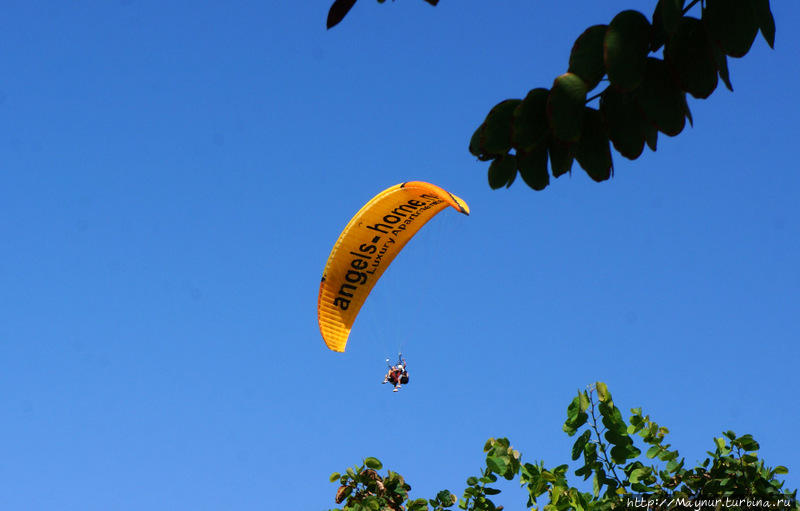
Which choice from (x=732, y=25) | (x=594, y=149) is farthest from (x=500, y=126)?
(x=732, y=25)

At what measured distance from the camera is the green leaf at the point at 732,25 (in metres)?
2.29

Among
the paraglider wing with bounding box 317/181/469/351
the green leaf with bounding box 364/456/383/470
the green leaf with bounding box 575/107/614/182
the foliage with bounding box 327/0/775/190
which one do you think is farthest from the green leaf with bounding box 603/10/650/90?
the paraglider wing with bounding box 317/181/469/351

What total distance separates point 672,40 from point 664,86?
0.12 metres

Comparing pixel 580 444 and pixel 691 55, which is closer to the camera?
pixel 691 55

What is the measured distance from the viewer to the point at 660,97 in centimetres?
243

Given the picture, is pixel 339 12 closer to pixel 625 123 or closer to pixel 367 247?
pixel 625 123

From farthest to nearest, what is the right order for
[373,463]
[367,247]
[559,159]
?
[367,247] < [373,463] < [559,159]

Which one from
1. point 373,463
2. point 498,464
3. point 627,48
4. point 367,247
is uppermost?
point 367,247

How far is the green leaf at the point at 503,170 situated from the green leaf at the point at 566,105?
23 cm

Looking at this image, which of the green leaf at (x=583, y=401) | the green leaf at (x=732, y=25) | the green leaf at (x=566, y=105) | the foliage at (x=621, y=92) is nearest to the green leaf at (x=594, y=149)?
the foliage at (x=621, y=92)

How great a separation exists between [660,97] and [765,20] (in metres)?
0.32

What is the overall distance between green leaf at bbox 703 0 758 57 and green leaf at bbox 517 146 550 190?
55 cm

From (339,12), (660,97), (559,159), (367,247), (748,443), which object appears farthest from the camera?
(367,247)

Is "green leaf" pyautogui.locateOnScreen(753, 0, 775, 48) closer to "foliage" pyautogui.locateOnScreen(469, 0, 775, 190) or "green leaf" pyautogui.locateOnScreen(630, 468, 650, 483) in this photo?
"foliage" pyautogui.locateOnScreen(469, 0, 775, 190)
